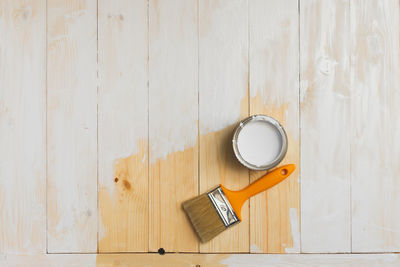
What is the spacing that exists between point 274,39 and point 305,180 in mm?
346

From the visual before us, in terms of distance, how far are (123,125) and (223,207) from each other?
0.31m

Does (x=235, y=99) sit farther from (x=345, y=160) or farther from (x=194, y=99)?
(x=345, y=160)

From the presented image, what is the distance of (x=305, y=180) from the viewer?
36.9 inches

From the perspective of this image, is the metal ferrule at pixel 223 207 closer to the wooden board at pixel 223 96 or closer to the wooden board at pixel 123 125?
the wooden board at pixel 223 96

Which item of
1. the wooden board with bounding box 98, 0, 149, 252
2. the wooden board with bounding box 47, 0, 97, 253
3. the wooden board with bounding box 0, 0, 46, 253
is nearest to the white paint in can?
the wooden board with bounding box 98, 0, 149, 252

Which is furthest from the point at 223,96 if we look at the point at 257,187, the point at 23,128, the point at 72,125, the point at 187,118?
the point at 23,128

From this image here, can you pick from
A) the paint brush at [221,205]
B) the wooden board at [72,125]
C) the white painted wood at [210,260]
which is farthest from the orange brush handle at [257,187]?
the wooden board at [72,125]

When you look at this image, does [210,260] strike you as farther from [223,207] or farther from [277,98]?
[277,98]

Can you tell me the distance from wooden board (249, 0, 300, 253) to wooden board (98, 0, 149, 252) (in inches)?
10.4

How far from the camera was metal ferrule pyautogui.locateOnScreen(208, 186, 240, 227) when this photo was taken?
0.90 m

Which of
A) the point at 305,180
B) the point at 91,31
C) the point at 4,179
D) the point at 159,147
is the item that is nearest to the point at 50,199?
the point at 4,179

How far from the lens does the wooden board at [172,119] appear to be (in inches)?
37.1

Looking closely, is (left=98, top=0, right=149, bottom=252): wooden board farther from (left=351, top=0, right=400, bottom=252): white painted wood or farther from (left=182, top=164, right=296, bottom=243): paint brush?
(left=351, top=0, right=400, bottom=252): white painted wood

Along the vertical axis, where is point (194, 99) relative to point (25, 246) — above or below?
above
